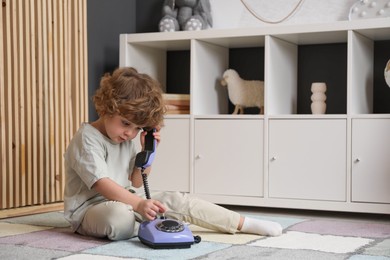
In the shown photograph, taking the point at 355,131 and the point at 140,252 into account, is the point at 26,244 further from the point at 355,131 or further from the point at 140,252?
the point at 355,131

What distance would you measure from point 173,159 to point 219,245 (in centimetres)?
145

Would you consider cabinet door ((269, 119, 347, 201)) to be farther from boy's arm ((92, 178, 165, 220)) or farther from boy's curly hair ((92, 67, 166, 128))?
boy's arm ((92, 178, 165, 220))

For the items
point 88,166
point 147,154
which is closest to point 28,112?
point 88,166

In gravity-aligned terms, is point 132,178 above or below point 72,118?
below

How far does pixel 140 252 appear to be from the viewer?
199cm

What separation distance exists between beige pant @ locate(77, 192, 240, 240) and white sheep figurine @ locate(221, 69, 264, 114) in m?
1.31

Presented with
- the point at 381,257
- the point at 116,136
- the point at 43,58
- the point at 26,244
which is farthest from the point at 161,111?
the point at 43,58

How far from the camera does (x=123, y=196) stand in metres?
2.16

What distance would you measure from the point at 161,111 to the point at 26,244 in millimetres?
615

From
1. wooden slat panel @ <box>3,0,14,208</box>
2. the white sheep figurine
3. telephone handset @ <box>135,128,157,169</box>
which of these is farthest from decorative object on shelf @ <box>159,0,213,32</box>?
telephone handset @ <box>135,128,157,169</box>

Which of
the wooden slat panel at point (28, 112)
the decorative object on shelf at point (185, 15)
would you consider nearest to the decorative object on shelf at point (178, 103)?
the decorative object on shelf at point (185, 15)

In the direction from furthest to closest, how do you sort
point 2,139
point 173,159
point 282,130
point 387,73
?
point 173,159 < point 282,130 < point 387,73 < point 2,139

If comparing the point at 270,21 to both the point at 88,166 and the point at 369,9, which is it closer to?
the point at 369,9

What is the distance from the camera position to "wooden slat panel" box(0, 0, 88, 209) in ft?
9.69
